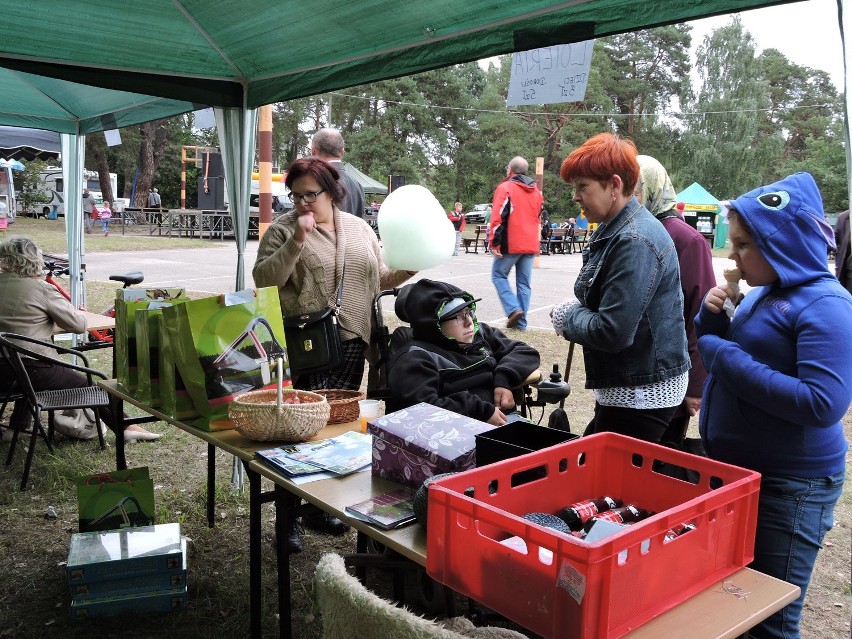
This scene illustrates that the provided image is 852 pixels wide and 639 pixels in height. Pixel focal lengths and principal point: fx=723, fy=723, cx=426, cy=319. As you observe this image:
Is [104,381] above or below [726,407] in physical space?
below

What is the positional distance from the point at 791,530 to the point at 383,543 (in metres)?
0.95

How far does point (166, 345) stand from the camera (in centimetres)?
244

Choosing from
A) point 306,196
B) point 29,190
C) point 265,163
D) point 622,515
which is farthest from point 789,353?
point 29,190

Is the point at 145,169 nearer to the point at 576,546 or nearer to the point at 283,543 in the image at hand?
the point at 283,543

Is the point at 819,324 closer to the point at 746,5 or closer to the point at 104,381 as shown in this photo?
the point at 746,5

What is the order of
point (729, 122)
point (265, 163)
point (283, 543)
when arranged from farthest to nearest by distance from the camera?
point (729, 122) < point (265, 163) < point (283, 543)

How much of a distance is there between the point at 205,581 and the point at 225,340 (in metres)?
1.28

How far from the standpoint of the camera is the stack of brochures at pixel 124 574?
2652mm

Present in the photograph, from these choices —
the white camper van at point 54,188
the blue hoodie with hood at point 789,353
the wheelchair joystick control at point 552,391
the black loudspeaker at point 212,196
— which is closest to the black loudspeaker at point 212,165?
the black loudspeaker at point 212,196

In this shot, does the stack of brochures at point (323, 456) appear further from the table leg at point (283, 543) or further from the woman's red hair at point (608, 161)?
the woman's red hair at point (608, 161)

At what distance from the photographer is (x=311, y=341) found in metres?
2.99

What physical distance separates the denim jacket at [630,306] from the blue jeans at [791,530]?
0.55 meters

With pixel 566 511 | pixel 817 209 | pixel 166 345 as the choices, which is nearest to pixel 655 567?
pixel 566 511

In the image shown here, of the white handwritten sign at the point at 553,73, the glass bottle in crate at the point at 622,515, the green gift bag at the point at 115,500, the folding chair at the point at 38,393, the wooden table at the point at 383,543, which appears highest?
the white handwritten sign at the point at 553,73
